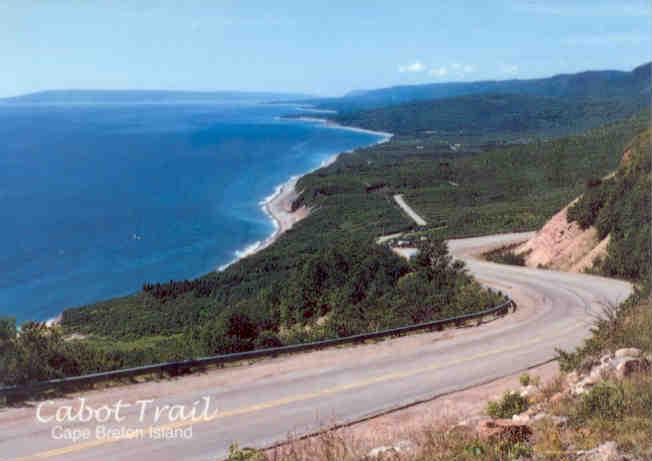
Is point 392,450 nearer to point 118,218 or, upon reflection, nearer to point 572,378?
point 572,378

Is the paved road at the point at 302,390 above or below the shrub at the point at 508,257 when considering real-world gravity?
above

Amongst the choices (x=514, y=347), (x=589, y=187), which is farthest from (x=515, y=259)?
(x=514, y=347)

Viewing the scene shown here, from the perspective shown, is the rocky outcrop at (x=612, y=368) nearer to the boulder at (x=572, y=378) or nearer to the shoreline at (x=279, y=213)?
the boulder at (x=572, y=378)

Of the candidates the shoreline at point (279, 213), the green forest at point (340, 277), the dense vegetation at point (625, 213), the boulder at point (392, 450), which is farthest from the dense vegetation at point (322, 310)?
the shoreline at point (279, 213)

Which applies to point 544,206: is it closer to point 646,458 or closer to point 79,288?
point 79,288

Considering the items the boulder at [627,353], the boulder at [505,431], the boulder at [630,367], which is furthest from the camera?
the boulder at [627,353]

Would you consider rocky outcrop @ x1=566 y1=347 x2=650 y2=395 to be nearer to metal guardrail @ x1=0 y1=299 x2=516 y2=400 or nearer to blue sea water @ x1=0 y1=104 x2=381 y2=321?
metal guardrail @ x1=0 y1=299 x2=516 y2=400

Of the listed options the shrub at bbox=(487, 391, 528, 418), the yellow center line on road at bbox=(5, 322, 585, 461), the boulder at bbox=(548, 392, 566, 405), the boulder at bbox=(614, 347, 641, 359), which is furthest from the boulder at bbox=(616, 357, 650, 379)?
the yellow center line on road at bbox=(5, 322, 585, 461)
